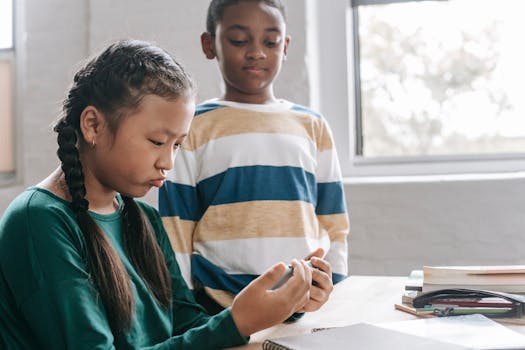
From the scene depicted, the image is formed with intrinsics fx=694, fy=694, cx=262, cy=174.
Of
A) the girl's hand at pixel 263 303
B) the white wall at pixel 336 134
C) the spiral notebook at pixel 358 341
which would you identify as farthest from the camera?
the white wall at pixel 336 134

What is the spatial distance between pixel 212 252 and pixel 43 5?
150 centimetres

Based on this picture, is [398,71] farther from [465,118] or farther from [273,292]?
[273,292]

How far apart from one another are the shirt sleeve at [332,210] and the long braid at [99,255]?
80cm

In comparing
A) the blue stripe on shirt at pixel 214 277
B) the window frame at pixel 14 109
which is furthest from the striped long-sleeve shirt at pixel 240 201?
the window frame at pixel 14 109

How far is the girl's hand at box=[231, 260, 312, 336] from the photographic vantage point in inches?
41.0

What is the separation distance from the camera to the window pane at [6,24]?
2916mm

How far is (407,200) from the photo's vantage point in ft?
7.93

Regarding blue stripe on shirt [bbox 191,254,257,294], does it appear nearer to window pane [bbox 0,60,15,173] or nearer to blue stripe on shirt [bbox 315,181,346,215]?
blue stripe on shirt [bbox 315,181,346,215]

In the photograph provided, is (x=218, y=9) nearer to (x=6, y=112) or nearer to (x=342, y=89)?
(x=342, y=89)

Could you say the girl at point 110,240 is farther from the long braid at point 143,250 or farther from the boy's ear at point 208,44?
the boy's ear at point 208,44

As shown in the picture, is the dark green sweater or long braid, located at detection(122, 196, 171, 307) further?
long braid, located at detection(122, 196, 171, 307)

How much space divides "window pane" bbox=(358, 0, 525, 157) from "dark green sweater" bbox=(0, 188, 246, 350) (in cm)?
179

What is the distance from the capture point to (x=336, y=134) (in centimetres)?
271

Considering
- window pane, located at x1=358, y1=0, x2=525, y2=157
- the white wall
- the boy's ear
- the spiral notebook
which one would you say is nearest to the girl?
the spiral notebook
